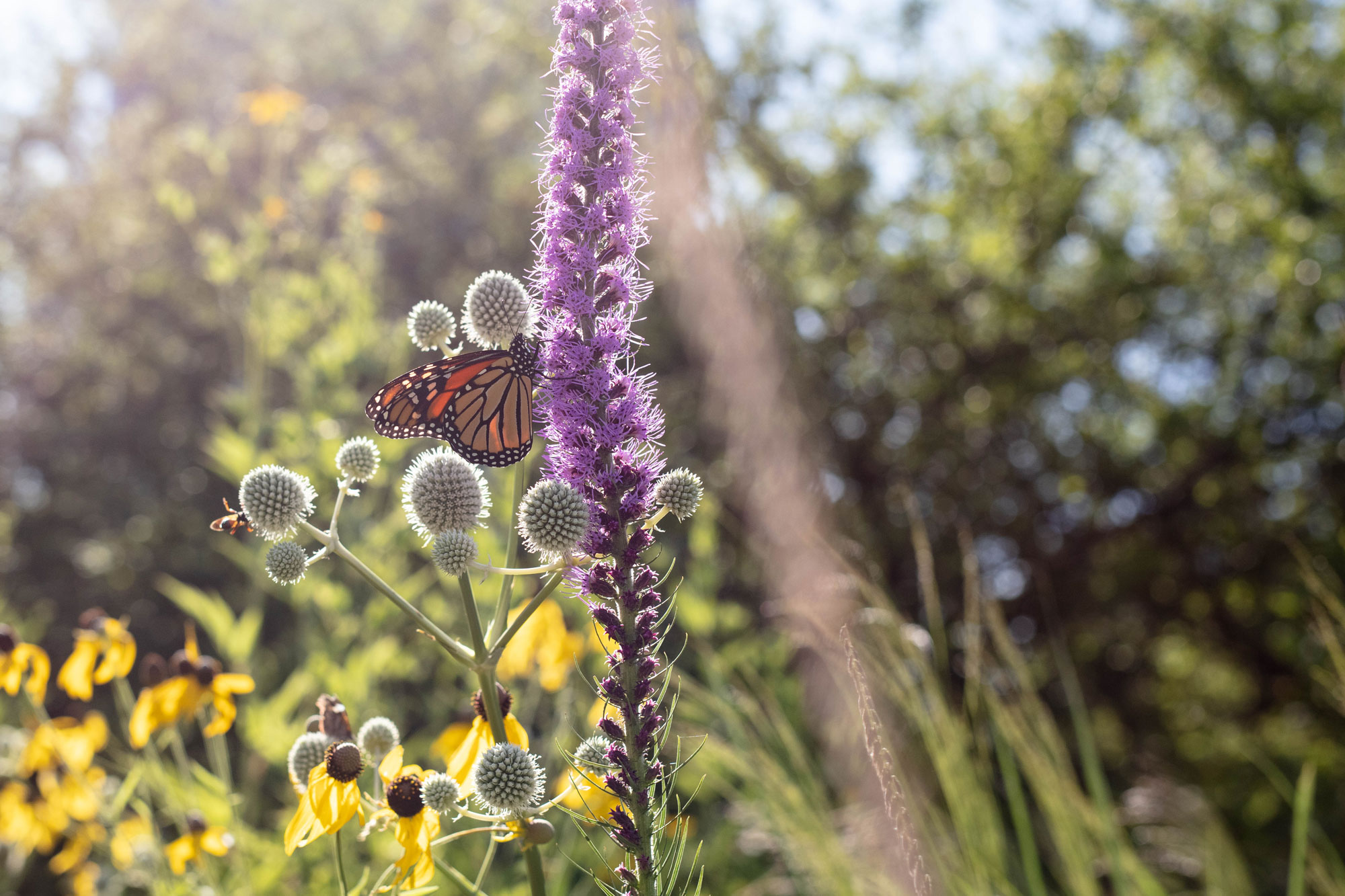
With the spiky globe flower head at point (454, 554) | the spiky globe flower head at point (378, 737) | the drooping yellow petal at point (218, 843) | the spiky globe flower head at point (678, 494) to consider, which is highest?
the spiky globe flower head at point (678, 494)

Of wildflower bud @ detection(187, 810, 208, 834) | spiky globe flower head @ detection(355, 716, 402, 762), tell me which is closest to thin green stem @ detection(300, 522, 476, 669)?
spiky globe flower head @ detection(355, 716, 402, 762)

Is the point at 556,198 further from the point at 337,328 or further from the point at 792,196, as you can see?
the point at 792,196

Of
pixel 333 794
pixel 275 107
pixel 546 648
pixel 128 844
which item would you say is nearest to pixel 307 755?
pixel 333 794

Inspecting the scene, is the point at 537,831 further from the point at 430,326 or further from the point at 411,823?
the point at 430,326

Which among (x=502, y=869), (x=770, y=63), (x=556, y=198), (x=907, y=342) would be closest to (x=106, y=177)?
(x=770, y=63)

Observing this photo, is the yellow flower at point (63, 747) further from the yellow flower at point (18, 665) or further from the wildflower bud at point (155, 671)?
the wildflower bud at point (155, 671)

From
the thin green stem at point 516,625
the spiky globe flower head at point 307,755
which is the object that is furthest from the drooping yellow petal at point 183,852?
the thin green stem at point 516,625

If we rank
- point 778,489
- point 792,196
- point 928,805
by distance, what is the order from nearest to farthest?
point 928,805
point 778,489
point 792,196
